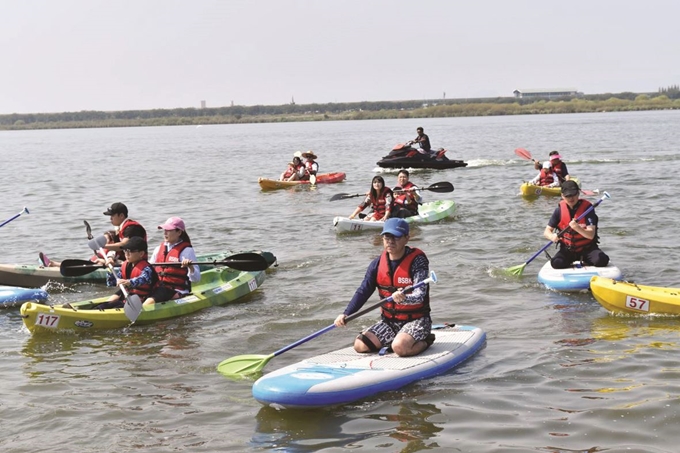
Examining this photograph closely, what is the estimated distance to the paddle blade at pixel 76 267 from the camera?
11.2 meters

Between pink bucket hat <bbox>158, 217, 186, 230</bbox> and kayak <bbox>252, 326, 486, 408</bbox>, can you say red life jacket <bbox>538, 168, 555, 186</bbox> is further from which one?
kayak <bbox>252, 326, 486, 408</bbox>

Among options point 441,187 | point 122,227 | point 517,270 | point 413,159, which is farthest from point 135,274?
point 413,159

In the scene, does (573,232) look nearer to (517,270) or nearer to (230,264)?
(517,270)

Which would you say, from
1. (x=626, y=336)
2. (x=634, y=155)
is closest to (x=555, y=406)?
(x=626, y=336)

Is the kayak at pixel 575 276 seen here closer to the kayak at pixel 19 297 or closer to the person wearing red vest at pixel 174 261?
the person wearing red vest at pixel 174 261

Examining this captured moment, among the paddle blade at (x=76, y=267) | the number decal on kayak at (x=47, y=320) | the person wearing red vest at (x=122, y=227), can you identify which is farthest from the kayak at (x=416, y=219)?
the number decal on kayak at (x=47, y=320)

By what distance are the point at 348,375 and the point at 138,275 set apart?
13.5 ft

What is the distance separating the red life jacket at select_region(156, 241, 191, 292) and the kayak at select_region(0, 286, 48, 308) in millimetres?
1907

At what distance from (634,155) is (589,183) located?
10.00 metres

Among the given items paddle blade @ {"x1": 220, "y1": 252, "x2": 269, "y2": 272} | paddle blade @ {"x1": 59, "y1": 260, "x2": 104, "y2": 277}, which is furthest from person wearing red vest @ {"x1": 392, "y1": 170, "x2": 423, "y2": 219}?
paddle blade @ {"x1": 59, "y1": 260, "x2": 104, "y2": 277}

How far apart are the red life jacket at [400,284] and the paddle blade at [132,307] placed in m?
3.45

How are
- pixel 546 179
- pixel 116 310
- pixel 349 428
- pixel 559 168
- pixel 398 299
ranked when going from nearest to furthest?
pixel 349 428 < pixel 398 299 < pixel 116 310 < pixel 559 168 < pixel 546 179

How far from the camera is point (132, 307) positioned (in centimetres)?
1006

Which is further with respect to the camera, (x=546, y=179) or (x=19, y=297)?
(x=546, y=179)
